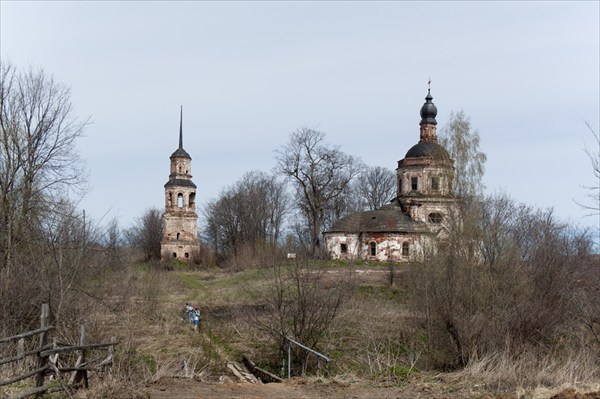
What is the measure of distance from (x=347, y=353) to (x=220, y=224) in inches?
1907

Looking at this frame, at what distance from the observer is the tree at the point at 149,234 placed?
205 feet

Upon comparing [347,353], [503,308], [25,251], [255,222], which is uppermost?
[255,222]

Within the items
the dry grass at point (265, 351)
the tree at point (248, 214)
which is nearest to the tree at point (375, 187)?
the tree at point (248, 214)

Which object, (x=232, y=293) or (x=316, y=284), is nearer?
(x=316, y=284)

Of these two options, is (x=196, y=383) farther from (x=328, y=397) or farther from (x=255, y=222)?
(x=255, y=222)

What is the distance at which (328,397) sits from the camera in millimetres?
10039

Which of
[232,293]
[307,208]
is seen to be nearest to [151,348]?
[232,293]

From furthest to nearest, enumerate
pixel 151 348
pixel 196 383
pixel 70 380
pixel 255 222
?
pixel 255 222, pixel 151 348, pixel 196 383, pixel 70 380

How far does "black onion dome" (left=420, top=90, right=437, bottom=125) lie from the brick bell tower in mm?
20650

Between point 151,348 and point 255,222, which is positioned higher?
point 255,222

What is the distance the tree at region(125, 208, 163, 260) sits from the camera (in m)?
62.6

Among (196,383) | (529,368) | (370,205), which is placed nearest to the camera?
(196,383)

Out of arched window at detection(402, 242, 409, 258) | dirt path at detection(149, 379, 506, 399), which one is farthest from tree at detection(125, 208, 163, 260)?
dirt path at detection(149, 379, 506, 399)

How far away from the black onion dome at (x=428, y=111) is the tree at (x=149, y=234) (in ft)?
91.2
